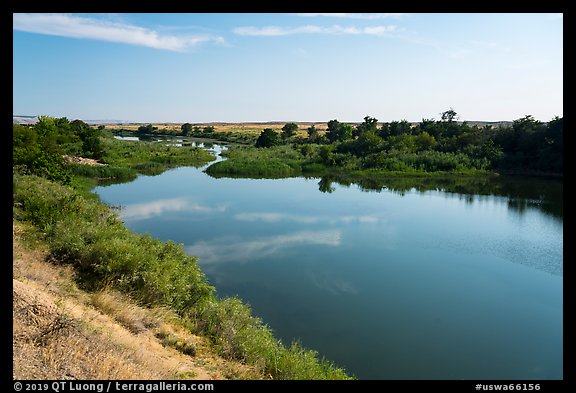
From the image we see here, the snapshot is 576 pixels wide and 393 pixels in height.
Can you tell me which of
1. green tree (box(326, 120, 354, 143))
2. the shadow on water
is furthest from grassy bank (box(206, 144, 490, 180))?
green tree (box(326, 120, 354, 143))

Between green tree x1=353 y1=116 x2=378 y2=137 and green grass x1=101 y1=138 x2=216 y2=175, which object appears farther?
green tree x1=353 y1=116 x2=378 y2=137

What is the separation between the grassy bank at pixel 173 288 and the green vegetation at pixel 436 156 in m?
29.2

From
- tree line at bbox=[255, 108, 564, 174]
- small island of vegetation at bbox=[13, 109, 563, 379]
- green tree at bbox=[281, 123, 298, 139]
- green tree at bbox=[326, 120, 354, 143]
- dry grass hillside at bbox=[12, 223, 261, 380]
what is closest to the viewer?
dry grass hillside at bbox=[12, 223, 261, 380]

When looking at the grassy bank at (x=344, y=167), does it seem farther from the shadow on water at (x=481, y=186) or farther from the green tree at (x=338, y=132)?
the green tree at (x=338, y=132)

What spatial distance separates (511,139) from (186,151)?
1540 inches

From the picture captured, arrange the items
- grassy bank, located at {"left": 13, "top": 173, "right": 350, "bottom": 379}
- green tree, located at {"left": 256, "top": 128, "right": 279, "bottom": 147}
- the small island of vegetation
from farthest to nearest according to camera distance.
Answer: green tree, located at {"left": 256, "top": 128, "right": 279, "bottom": 147} → the small island of vegetation → grassy bank, located at {"left": 13, "top": 173, "right": 350, "bottom": 379}

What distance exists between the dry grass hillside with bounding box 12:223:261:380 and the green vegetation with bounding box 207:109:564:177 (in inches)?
1275

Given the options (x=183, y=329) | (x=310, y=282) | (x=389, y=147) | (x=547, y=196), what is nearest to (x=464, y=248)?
(x=310, y=282)

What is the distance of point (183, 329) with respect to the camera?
8195 mm

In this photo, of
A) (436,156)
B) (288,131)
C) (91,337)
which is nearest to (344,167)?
(436,156)

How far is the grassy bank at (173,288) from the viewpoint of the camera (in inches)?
299

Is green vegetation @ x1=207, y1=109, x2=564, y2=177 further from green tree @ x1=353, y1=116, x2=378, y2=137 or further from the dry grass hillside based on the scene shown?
the dry grass hillside

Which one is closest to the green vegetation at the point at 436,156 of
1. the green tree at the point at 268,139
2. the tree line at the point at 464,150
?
the tree line at the point at 464,150

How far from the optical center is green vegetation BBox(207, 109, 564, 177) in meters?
40.7
